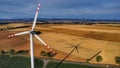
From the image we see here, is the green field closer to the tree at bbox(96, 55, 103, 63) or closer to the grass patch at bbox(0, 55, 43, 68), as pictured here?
the grass patch at bbox(0, 55, 43, 68)

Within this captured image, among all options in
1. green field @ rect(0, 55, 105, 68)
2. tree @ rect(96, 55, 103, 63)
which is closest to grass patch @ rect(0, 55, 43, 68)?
green field @ rect(0, 55, 105, 68)

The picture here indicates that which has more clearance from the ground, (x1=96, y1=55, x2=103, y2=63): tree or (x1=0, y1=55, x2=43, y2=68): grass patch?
(x1=96, y1=55, x2=103, y2=63): tree

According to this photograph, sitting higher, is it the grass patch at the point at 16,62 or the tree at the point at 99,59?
the tree at the point at 99,59

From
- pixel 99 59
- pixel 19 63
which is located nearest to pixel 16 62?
pixel 19 63

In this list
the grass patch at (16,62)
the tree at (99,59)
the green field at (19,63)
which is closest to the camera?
the green field at (19,63)

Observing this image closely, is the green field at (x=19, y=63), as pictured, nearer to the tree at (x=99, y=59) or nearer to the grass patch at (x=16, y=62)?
the grass patch at (x=16, y=62)

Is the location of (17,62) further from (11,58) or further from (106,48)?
(106,48)

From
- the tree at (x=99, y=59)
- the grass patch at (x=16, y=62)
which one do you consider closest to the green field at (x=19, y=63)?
the grass patch at (x=16, y=62)

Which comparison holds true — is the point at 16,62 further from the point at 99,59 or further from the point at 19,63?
the point at 99,59

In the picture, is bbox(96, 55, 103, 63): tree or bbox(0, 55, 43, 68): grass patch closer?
bbox(96, 55, 103, 63): tree
